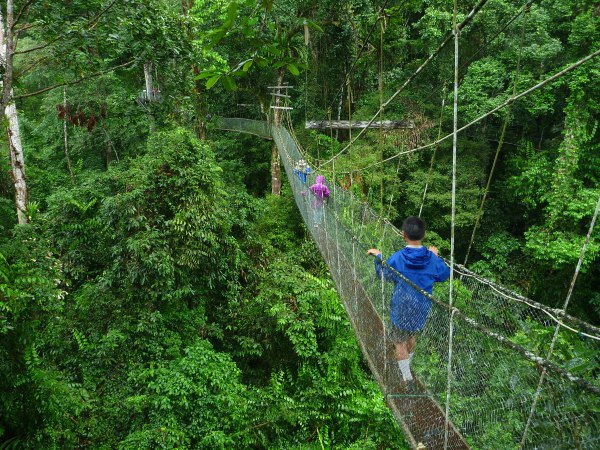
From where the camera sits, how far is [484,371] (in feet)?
3.88

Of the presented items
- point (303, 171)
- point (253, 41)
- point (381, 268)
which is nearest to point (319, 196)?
point (303, 171)

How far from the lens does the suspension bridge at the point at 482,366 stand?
895 mm

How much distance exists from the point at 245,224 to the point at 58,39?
273 centimetres

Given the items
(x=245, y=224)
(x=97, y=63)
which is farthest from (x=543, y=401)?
(x=245, y=224)

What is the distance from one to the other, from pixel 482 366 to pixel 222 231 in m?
3.29

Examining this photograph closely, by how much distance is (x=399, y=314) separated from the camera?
1.54m

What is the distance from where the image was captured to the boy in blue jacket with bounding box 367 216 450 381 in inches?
58.7

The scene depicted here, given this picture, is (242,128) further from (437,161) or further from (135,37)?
(135,37)

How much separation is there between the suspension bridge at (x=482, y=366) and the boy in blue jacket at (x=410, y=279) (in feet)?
0.15

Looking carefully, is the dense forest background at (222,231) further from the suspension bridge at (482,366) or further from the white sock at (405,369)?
the white sock at (405,369)

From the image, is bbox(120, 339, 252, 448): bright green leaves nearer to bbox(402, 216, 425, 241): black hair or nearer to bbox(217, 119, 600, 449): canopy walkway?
bbox(217, 119, 600, 449): canopy walkway

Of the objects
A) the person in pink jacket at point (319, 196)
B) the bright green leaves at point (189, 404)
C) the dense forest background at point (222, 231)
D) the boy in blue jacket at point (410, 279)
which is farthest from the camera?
the person in pink jacket at point (319, 196)

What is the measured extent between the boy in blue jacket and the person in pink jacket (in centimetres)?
182

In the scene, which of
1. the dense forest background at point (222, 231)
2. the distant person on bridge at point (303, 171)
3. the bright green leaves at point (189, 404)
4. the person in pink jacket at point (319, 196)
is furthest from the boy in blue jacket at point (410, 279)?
the distant person on bridge at point (303, 171)
